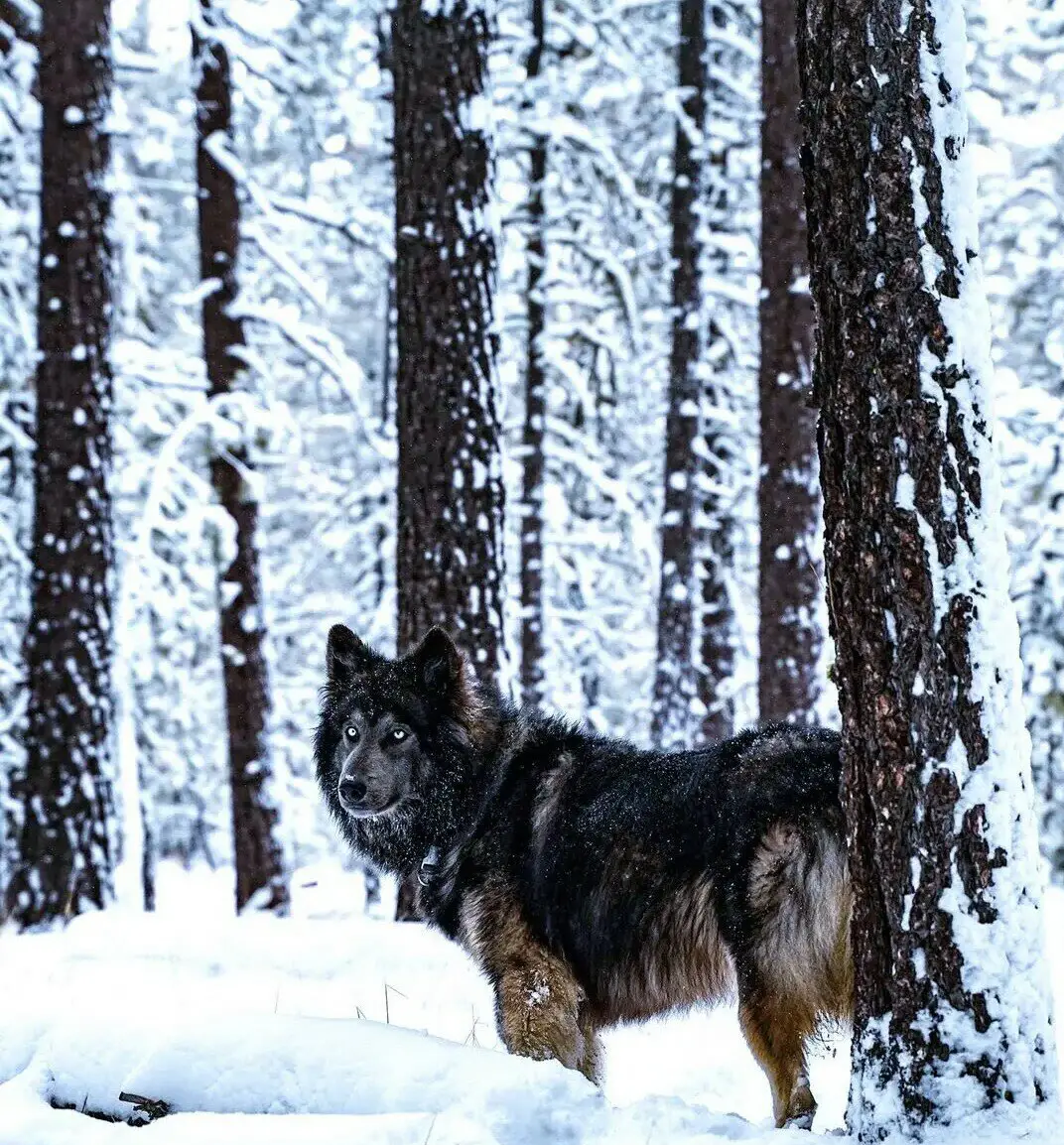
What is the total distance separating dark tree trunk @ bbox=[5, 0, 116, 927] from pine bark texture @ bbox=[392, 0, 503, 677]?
3.98 m

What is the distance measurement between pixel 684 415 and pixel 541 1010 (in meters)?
13.8

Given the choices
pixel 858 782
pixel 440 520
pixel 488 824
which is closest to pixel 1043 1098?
pixel 858 782

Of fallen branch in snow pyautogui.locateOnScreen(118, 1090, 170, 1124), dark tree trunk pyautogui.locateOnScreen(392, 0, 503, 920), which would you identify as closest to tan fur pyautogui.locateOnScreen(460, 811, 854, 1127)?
fallen branch in snow pyautogui.locateOnScreen(118, 1090, 170, 1124)

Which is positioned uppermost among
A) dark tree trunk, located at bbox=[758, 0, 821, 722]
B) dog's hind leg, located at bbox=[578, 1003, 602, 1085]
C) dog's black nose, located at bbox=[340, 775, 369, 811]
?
dark tree trunk, located at bbox=[758, 0, 821, 722]

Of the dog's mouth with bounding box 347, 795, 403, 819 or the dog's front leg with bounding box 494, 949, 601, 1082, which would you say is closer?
the dog's front leg with bounding box 494, 949, 601, 1082

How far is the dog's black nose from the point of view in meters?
5.71

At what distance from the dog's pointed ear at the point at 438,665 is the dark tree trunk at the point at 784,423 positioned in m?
5.65

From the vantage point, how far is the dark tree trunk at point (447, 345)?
8367 mm

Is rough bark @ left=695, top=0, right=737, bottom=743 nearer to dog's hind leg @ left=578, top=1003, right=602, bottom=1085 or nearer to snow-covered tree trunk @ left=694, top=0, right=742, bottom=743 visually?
snow-covered tree trunk @ left=694, top=0, right=742, bottom=743

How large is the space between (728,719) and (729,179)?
8.63 m

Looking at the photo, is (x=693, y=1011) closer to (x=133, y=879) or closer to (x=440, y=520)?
(x=440, y=520)

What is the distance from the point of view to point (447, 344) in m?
8.37

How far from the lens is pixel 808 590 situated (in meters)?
11.1

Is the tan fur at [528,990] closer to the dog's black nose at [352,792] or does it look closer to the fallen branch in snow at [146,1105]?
the dog's black nose at [352,792]
